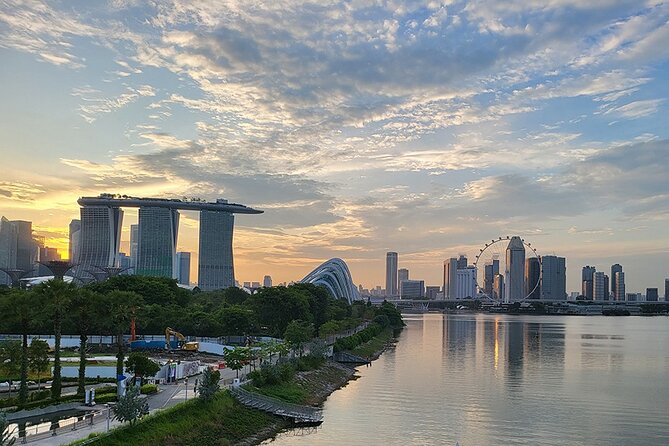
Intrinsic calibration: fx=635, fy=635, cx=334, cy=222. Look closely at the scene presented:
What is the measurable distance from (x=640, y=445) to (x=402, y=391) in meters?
24.2

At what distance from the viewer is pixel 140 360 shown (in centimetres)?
4612

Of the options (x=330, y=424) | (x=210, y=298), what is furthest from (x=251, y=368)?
(x=210, y=298)

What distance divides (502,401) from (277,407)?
22.0 metres

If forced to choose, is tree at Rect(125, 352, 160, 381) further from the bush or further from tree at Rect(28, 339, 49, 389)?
tree at Rect(28, 339, 49, 389)

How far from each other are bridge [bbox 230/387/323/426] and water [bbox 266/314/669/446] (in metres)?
1.60

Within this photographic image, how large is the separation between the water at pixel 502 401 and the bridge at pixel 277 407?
160 cm

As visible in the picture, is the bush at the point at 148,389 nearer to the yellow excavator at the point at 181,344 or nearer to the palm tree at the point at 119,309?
the palm tree at the point at 119,309

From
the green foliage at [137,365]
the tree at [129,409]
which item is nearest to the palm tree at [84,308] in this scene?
the green foliage at [137,365]

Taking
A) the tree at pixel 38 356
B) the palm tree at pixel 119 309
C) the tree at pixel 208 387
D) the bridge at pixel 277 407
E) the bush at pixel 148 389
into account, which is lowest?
the bridge at pixel 277 407

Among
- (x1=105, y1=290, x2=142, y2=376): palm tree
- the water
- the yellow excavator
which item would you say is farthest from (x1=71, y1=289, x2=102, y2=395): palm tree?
the yellow excavator

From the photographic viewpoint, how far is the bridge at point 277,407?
46.0 meters

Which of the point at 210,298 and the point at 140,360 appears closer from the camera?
the point at 140,360

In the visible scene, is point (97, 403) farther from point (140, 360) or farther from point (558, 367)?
point (558, 367)

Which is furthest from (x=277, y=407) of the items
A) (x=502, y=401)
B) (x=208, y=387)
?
(x=502, y=401)
